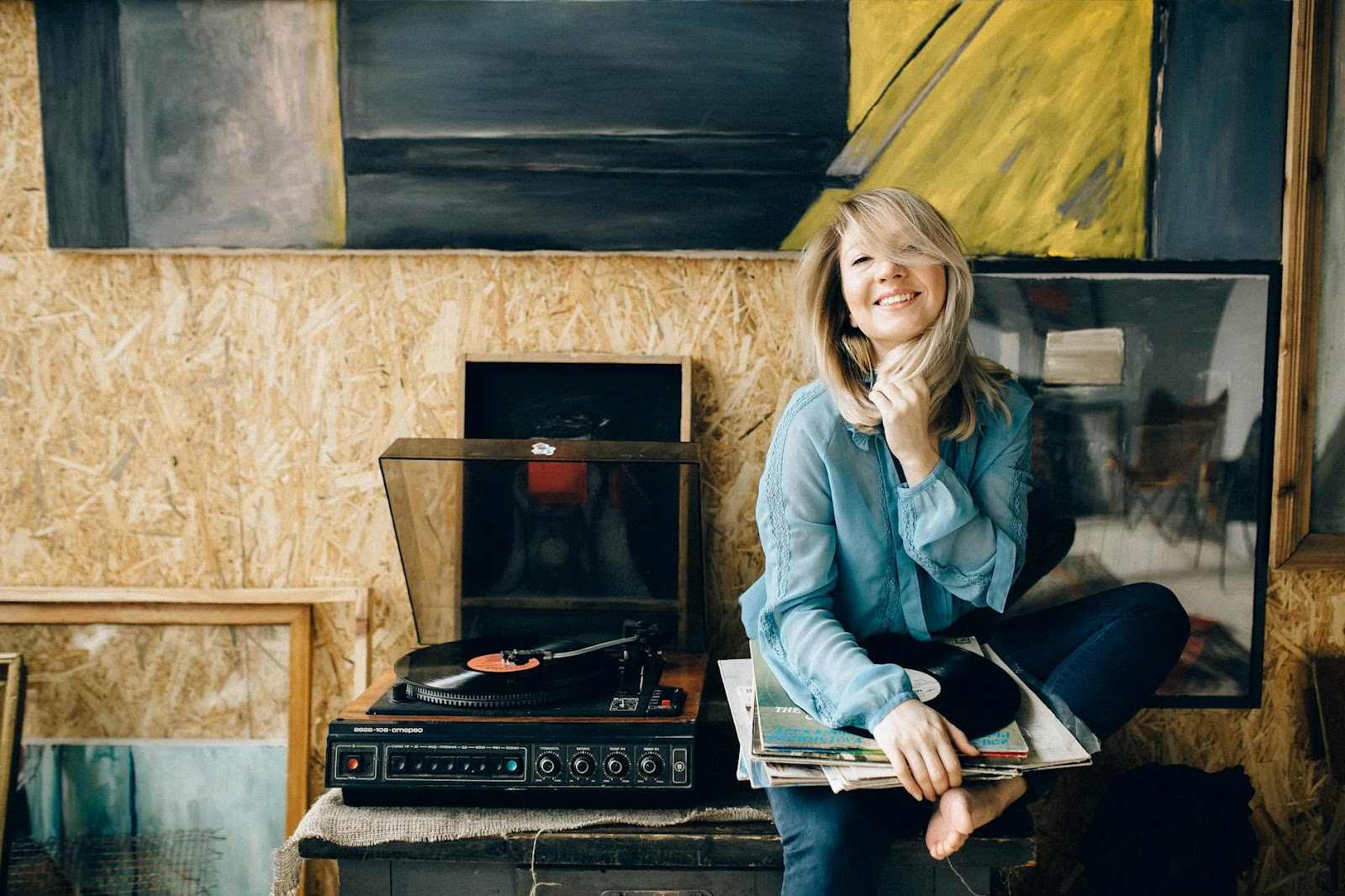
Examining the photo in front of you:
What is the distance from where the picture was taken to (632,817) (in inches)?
50.8

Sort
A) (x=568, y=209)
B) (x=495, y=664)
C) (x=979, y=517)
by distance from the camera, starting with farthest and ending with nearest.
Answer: (x=568, y=209)
(x=495, y=664)
(x=979, y=517)

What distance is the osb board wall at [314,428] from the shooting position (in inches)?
69.0

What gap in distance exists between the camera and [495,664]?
1452 millimetres

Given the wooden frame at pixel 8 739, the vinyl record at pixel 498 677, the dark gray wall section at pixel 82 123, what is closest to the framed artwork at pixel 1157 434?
the vinyl record at pixel 498 677

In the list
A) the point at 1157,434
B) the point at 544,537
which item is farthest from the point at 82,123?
the point at 1157,434

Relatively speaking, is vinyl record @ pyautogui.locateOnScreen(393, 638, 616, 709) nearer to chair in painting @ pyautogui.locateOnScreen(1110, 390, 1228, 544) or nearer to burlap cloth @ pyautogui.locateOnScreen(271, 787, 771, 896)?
burlap cloth @ pyautogui.locateOnScreen(271, 787, 771, 896)

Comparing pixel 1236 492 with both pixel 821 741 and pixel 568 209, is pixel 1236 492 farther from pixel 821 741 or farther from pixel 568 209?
pixel 568 209

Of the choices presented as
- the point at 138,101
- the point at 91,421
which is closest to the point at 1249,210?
the point at 138,101

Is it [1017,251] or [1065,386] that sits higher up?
[1017,251]

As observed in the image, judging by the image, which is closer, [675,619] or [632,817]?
[632,817]

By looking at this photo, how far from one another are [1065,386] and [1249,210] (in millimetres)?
469

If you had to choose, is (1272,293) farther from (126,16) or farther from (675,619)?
(126,16)

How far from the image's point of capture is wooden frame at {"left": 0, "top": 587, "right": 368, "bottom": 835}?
1762 millimetres

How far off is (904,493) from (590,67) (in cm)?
100
